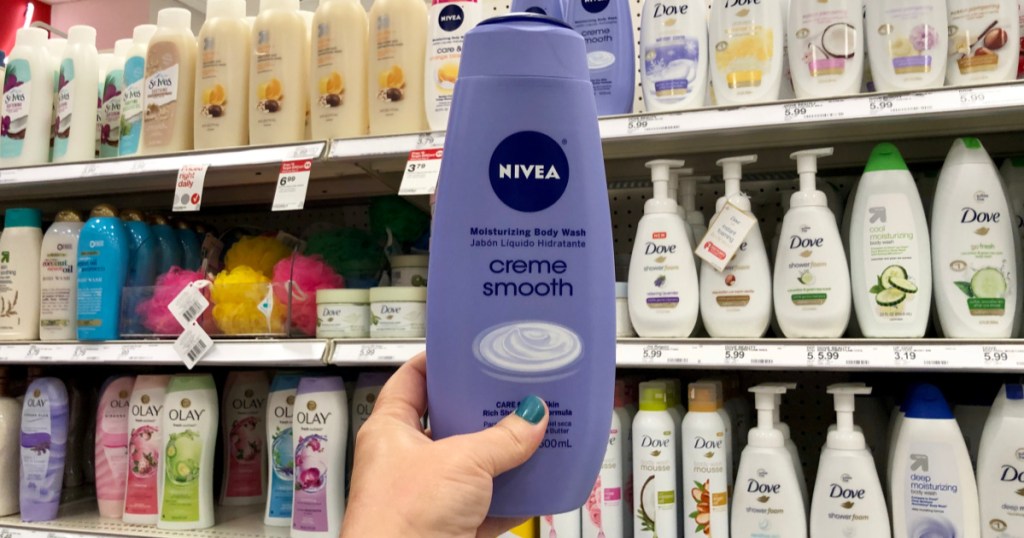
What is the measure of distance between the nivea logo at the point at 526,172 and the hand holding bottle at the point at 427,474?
0.19m

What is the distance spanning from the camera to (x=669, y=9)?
1355 millimetres

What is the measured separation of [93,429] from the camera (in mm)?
1917

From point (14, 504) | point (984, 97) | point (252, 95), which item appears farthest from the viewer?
point (14, 504)

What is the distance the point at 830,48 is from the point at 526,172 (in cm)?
82

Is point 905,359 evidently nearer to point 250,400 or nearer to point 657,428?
point 657,428

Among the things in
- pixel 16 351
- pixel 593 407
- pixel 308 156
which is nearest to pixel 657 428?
pixel 593 407

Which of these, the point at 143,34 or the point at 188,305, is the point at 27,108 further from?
the point at 188,305

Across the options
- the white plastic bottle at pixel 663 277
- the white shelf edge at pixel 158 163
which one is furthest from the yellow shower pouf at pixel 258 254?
the white plastic bottle at pixel 663 277

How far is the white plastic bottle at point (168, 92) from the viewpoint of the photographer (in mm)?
1645

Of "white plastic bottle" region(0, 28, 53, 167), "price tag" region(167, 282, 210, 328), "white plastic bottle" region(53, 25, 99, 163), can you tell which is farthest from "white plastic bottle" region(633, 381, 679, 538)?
"white plastic bottle" region(0, 28, 53, 167)

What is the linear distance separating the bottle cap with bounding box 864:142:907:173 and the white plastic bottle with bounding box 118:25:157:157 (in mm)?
1531

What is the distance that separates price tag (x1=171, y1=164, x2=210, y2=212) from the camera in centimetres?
150

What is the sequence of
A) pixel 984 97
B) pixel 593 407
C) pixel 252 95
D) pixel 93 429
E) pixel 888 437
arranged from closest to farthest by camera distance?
pixel 593 407 → pixel 984 97 → pixel 888 437 → pixel 252 95 → pixel 93 429

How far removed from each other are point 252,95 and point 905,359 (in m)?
1.33
